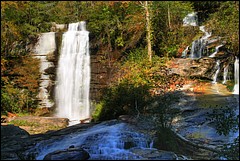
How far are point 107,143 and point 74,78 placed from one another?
31.9 feet

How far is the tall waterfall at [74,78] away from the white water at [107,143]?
7.25m

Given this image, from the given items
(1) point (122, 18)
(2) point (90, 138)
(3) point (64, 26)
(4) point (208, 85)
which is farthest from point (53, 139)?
(3) point (64, 26)

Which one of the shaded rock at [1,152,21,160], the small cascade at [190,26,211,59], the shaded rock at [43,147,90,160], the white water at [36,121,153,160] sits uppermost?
the small cascade at [190,26,211,59]

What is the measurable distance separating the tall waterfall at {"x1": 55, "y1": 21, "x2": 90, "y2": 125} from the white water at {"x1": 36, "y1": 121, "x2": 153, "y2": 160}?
7.25m

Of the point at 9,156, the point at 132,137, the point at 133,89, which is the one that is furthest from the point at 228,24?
the point at 9,156

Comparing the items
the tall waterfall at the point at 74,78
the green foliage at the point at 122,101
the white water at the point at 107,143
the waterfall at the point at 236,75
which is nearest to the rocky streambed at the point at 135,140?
the white water at the point at 107,143

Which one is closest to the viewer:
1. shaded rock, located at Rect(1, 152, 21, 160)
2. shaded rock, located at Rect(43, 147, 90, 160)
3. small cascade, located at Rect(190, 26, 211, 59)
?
shaded rock, located at Rect(43, 147, 90, 160)

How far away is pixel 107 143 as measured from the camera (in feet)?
24.2

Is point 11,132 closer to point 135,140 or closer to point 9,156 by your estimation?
point 9,156

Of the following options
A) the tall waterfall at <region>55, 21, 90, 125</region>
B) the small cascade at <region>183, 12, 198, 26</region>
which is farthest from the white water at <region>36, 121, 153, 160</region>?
the small cascade at <region>183, 12, 198, 26</region>

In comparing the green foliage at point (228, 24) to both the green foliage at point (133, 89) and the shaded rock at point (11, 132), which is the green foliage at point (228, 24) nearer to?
the green foliage at point (133, 89)

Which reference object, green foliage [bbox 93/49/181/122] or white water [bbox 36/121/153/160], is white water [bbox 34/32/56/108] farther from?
white water [bbox 36/121/153/160]

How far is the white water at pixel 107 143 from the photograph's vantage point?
263 inches

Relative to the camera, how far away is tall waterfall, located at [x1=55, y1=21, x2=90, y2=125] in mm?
16031
